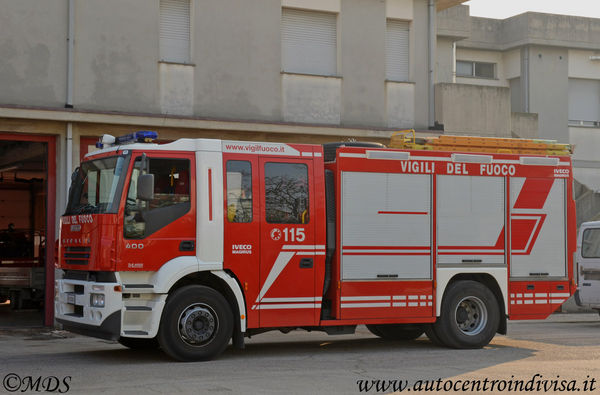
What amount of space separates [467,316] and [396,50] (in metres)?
8.73

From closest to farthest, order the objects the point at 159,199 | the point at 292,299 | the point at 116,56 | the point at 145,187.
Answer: the point at 145,187
the point at 159,199
the point at 292,299
the point at 116,56

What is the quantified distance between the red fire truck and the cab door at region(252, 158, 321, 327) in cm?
2

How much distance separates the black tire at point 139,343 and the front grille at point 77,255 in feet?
4.91

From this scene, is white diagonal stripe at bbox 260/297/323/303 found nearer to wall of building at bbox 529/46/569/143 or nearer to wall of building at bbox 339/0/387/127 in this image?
wall of building at bbox 339/0/387/127

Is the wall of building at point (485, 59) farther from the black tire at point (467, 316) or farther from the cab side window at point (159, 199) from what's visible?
the cab side window at point (159, 199)

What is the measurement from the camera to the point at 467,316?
559 inches

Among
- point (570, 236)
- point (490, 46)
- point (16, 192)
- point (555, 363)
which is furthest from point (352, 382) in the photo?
point (490, 46)

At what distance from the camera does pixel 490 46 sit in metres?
32.7

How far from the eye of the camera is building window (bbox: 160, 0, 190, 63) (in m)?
18.6

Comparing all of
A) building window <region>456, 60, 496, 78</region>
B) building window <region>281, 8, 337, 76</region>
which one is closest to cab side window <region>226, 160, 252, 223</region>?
building window <region>281, 8, 337, 76</region>
